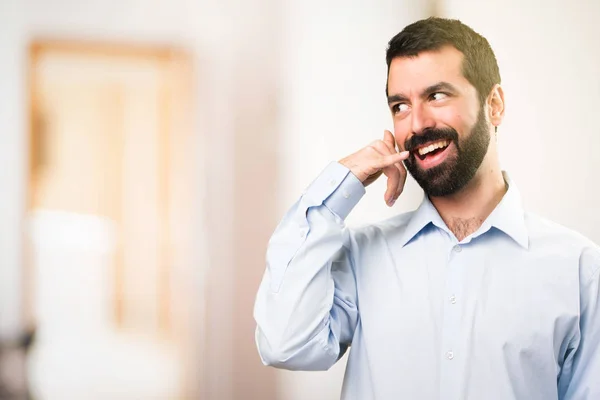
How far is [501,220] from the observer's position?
1117 mm

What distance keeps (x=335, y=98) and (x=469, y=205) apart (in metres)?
1.24

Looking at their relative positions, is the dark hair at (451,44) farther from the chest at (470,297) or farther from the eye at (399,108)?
the chest at (470,297)

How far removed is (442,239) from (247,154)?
1.54 m

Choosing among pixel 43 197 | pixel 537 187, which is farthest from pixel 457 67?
pixel 43 197

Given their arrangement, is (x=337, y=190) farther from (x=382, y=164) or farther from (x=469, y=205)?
(x=469, y=205)

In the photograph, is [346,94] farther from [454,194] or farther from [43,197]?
[43,197]

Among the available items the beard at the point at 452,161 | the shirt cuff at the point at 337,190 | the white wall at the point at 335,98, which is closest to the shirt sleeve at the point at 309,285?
the shirt cuff at the point at 337,190

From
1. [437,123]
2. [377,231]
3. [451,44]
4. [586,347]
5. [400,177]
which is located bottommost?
[586,347]

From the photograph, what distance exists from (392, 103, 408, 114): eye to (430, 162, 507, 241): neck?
18 centimetres

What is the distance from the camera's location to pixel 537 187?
5.97 ft

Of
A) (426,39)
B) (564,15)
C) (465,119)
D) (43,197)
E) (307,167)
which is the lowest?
(43,197)

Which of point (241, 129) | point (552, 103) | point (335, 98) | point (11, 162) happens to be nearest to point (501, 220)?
point (552, 103)

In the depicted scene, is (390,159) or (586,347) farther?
(390,159)

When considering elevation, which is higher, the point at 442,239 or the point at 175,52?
the point at 175,52
